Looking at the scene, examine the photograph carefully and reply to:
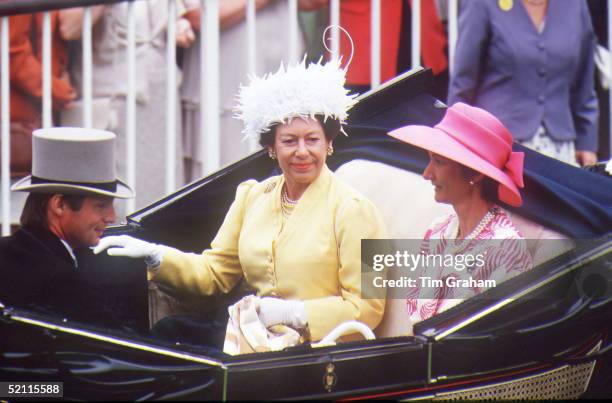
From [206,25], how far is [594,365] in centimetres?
272

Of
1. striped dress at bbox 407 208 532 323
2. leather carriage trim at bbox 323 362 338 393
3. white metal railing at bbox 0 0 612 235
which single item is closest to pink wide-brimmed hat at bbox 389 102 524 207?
striped dress at bbox 407 208 532 323

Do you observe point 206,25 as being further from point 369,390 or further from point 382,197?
point 369,390

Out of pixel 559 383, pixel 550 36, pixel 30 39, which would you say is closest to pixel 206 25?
pixel 30 39

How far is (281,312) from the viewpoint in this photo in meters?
4.48

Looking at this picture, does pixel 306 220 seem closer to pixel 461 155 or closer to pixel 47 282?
pixel 461 155

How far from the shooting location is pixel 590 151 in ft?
21.1

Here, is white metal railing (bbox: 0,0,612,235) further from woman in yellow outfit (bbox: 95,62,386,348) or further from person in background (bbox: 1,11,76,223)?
woman in yellow outfit (bbox: 95,62,386,348)

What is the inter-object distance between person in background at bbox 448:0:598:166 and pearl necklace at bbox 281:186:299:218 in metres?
1.71

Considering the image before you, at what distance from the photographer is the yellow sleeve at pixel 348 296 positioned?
4430mm

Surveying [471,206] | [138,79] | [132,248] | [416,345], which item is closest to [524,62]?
[138,79]

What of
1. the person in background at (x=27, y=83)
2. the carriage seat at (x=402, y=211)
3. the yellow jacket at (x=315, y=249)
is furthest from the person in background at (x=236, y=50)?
the yellow jacket at (x=315, y=249)

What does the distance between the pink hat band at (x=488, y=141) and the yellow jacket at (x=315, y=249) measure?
0.34 metres

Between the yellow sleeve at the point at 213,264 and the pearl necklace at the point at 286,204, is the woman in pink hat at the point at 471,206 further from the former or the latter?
the yellow sleeve at the point at 213,264

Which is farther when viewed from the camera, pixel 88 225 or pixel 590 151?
pixel 590 151
